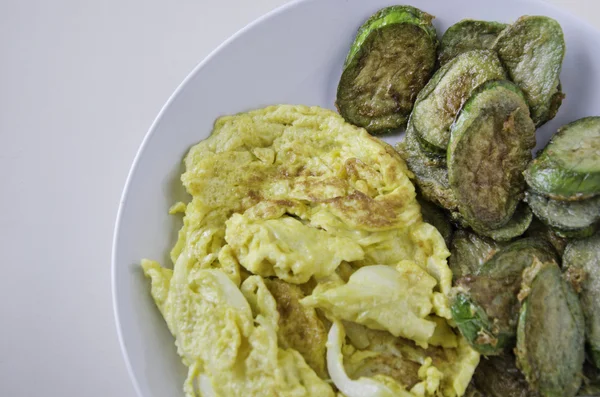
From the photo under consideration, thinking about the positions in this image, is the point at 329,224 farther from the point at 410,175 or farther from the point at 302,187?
the point at 410,175

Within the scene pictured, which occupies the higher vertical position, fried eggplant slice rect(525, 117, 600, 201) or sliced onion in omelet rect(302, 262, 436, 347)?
fried eggplant slice rect(525, 117, 600, 201)

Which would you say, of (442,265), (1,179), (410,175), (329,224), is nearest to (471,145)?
(410,175)

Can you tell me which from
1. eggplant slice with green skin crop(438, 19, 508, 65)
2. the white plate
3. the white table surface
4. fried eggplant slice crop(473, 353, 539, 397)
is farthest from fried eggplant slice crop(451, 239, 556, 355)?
the white table surface

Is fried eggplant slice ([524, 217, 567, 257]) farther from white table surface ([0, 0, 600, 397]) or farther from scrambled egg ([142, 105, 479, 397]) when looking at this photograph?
white table surface ([0, 0, 600, 397])

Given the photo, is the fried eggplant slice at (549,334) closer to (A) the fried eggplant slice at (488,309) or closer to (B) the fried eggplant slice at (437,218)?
(A) the fried eggplant slice at (488,309)

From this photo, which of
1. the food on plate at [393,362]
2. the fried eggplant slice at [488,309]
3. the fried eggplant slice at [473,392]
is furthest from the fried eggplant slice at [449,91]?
the fried eggplant slice at [473,392]
